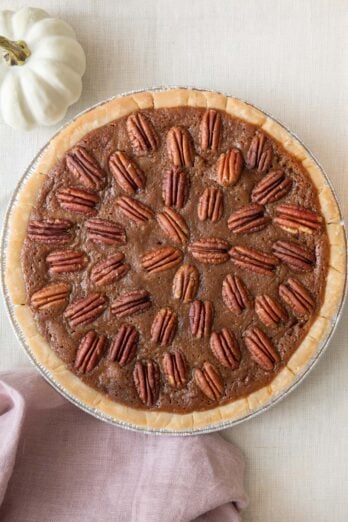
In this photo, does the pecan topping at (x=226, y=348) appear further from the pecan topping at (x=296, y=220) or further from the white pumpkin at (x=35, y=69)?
the white pumpkin at (x=35, y=69)

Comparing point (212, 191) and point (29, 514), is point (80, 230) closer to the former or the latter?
point (212, 191)

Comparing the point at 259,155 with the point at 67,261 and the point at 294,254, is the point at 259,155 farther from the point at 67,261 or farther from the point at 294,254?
the point at 67,261

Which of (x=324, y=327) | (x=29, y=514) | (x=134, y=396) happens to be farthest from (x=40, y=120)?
(x=29, y=514)

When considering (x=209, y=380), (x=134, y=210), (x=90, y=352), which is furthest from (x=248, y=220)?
(x=90, y=352)

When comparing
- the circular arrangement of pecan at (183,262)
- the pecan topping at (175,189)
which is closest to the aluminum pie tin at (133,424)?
the circular arrangement of pecan at (183,262)

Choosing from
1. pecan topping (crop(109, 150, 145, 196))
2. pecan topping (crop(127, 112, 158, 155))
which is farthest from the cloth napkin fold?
pecan topping (crop(127, 112, 158, 155))

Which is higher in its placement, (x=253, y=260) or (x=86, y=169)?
(x=86, y=169)

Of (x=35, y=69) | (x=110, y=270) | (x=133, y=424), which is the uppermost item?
(x=35, y=69)

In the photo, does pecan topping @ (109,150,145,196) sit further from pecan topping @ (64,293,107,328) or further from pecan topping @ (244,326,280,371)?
pecan topping @ (244,326,280,371)
